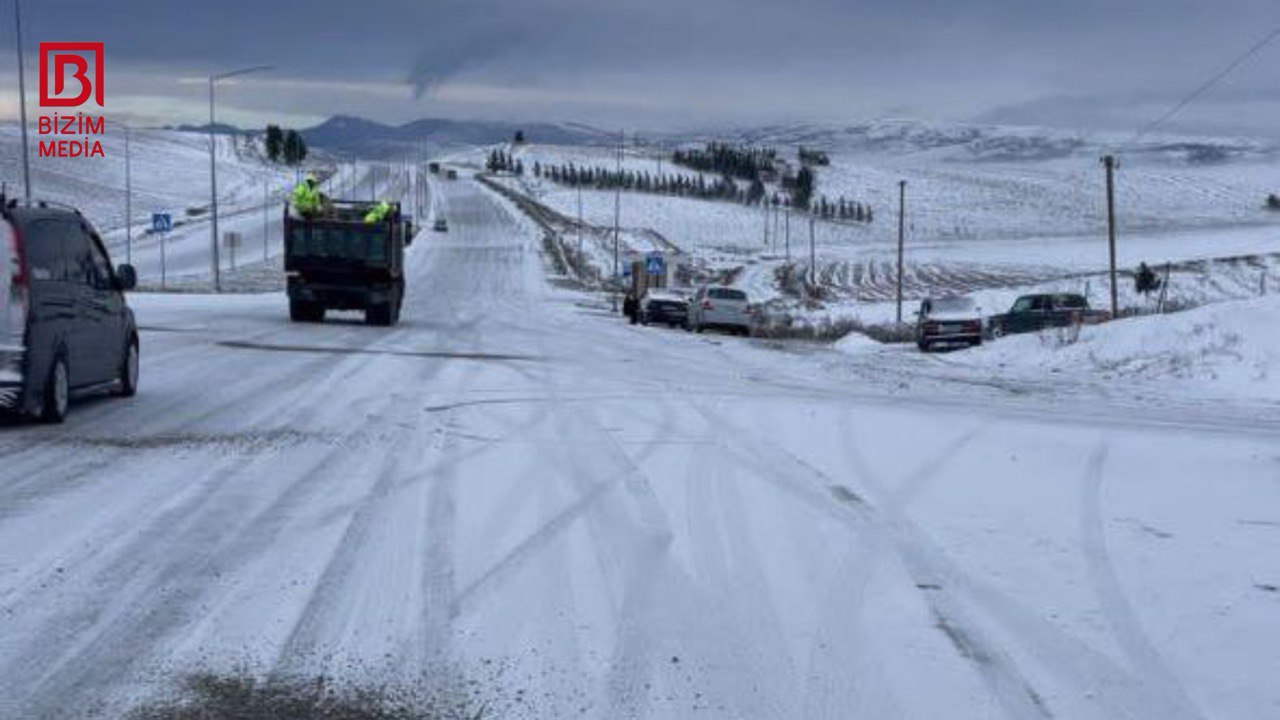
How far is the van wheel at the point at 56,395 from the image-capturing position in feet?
47.0

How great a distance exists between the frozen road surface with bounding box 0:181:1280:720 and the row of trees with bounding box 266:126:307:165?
184567mm

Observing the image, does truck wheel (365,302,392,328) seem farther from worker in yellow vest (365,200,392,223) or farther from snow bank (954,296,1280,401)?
snow bank (954,296,1280,401)

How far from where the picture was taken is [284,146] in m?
198

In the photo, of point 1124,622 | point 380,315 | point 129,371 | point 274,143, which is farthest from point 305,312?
point 274,143

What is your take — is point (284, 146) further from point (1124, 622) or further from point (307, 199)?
point (1124, 622)

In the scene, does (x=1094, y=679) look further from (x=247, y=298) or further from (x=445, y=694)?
(x=247, y=298)

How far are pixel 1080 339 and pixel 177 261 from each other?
219 feet

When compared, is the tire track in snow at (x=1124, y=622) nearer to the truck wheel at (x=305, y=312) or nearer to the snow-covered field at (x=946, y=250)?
the truck wheel at (x=305, y=312)

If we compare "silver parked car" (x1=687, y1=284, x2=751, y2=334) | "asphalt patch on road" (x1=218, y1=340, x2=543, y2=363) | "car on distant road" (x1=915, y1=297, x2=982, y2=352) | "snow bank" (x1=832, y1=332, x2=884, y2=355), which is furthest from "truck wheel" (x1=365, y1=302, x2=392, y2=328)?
"car on distant road" (x1=915, y1=297, x2=982, y2=352)

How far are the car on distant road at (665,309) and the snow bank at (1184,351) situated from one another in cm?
1865

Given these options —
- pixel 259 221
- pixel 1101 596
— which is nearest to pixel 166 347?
pixel 1101 596

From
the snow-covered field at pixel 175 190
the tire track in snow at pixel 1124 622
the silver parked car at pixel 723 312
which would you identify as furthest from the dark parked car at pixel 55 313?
the snow-covered field at pixel 175 190

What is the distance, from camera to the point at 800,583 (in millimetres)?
8281

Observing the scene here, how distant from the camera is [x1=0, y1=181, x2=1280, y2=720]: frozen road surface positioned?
21.3ft
